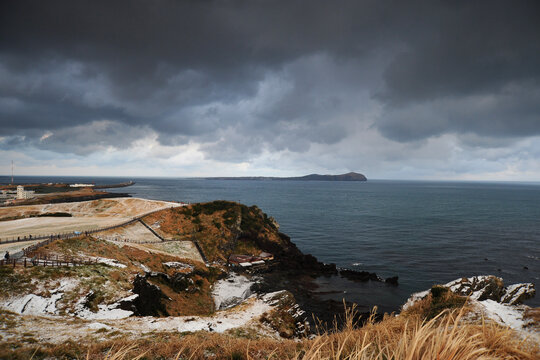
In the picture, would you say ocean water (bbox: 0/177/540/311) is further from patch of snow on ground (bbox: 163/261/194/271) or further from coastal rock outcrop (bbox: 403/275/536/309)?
patch of snow on ground (bbox: 163/261/194/271)

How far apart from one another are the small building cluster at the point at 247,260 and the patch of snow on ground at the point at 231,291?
13.3 ft

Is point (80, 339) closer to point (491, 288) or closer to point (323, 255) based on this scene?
point (491, 288)

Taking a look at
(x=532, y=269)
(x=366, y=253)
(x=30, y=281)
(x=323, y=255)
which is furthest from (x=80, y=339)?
(x=532, y=269)

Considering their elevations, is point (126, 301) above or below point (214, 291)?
above

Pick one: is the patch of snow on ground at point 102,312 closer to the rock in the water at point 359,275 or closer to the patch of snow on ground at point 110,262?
the patch of snow on ground at point 110,262

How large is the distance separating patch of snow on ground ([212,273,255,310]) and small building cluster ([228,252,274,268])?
160 inches

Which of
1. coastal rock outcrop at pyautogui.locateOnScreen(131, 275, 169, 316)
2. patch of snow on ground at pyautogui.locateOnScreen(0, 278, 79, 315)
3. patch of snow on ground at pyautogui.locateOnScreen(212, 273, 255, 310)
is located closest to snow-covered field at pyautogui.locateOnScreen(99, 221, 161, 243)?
patch of snow on ground at pyautogui.locateOnScreen(212, 273, 255, 310)

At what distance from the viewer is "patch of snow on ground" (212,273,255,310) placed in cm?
2948

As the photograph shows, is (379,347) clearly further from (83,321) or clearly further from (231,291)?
(231,291)

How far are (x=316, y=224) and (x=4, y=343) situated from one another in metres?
69.8

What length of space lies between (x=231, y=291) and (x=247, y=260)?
34.3ft

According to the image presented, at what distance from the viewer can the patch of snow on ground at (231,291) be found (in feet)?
96.7

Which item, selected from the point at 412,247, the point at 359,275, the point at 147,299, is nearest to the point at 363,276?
the point at 359,275

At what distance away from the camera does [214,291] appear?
31562mm
